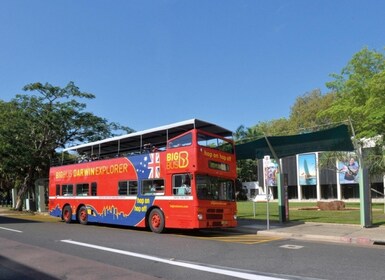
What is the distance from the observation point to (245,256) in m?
11.1

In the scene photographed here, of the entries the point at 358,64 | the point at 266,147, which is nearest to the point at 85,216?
the point at 266,147

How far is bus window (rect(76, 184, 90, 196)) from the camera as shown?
22.4m

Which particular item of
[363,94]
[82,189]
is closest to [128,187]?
[82,189]

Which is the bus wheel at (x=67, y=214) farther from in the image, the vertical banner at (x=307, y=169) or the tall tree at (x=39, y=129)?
the vertical banner at (x=307, y=169)

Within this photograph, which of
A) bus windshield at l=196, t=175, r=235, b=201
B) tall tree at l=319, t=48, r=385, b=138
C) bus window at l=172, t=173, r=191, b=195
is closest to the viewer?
bus windshield at l=196, t=175, r=235, b=201

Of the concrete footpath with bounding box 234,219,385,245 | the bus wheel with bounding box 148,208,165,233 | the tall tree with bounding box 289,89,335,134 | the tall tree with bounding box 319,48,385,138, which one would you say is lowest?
the concrete footpath with bounding box 234,219,385,245

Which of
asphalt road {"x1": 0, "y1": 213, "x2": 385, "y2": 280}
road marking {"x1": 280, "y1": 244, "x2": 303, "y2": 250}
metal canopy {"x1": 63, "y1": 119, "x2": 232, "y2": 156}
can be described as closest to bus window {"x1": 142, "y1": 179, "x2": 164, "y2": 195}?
metal canopy {"x1": 63, "y1": 119, "x2": 232, "y2": 156}

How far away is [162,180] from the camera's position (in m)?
17.7

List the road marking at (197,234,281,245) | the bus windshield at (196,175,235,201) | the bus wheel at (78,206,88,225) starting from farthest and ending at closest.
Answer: the bus wheel at (78,206,88,225), the bus windshield at (196,175,235,201), the road marking at (197,234,281,245)

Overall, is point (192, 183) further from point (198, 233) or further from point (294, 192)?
point (294, 192)

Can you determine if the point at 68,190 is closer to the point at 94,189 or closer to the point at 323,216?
the point at 94,189

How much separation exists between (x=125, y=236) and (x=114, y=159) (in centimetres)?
536

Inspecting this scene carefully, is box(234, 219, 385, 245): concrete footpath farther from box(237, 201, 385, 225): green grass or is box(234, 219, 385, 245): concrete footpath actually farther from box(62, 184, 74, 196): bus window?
box(62, 184, 74, 196): bus window

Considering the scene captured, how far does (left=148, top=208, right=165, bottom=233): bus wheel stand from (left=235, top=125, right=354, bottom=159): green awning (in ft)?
18.8
